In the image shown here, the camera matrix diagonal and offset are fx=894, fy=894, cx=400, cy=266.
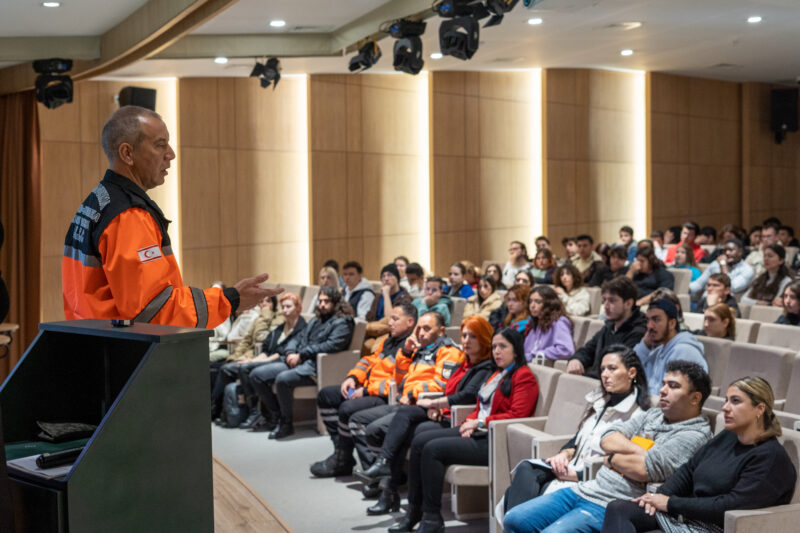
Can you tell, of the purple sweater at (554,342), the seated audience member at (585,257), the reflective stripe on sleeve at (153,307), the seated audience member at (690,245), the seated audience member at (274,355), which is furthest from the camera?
the seated audience member at (690,245)

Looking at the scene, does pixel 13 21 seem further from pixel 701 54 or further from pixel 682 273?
pixel 701 54

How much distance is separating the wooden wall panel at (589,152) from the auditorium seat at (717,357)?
7.66 meters

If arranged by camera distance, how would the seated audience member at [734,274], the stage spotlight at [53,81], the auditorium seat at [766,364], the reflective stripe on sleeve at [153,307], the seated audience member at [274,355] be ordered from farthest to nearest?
the seated audience member at [734,274]
the stage spotlight at [53,81]
the seated audience member at [274,355]
the auditorium seat at [766,364]
the reflective stripe on sleeve at [153,307]

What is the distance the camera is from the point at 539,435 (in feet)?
14.0

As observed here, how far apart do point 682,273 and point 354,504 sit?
4.86 meters

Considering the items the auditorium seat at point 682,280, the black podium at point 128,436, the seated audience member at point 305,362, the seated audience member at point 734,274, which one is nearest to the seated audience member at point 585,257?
the auditorium seat at point 682,280

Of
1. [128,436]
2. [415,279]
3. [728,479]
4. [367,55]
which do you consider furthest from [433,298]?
[128,436]

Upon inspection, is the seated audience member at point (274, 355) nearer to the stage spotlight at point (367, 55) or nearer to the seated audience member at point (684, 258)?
the stage spotlight at point (367, 55)

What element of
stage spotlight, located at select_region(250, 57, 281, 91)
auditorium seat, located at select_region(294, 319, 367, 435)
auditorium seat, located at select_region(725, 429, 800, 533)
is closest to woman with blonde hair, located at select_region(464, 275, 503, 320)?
auditorium seat, located at select_region(294, 319, 367, 435)

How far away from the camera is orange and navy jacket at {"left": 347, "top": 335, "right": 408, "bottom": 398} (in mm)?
5834

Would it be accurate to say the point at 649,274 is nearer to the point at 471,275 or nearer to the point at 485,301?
the point at 471,275

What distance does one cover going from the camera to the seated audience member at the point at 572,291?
7.71 m

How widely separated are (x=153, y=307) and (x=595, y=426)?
269 centimetres

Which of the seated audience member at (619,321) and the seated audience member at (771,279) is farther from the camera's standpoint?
the seated audience member at (771,279)
